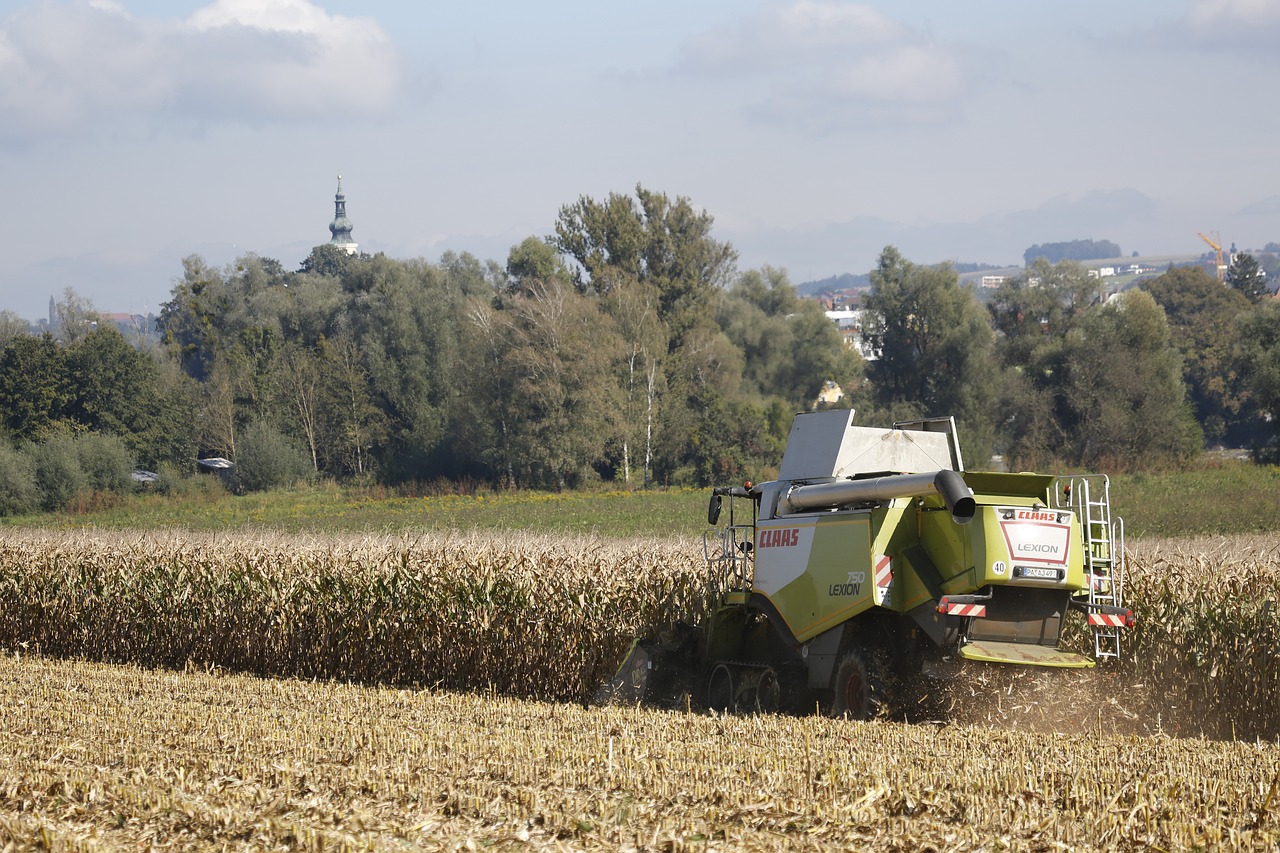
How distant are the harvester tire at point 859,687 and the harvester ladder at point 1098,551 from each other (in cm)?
178

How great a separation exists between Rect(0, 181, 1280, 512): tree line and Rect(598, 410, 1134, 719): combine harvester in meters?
46.3

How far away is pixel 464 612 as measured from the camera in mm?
14938

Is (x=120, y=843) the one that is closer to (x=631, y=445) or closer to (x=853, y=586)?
(x=853, y=586)

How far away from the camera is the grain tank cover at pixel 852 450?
1205 centimetres

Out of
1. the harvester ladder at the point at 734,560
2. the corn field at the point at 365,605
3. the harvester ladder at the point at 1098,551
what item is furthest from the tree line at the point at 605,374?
the harvester ladder at the point at 1098,551

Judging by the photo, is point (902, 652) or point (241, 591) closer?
point (902, 652)

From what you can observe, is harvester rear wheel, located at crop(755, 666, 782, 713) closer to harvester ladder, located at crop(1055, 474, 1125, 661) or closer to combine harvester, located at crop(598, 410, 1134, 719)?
combine harvester, located at crop(598, 410, 1134, 719)

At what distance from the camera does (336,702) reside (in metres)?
12.7

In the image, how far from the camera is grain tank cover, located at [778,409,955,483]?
12.0m

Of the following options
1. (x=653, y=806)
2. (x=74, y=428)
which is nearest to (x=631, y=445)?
(x=74, y=428)

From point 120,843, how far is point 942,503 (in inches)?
258

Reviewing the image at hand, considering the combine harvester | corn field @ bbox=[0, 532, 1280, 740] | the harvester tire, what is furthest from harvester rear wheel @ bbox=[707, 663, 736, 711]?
Answer: the harvester tire

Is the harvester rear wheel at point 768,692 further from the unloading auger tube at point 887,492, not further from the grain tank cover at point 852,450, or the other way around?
the grain tank cover at point 852,450

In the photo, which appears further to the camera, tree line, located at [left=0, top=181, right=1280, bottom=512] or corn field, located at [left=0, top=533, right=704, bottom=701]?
tree line, located at [left=0, top=181, right=1280, bottom=512]
